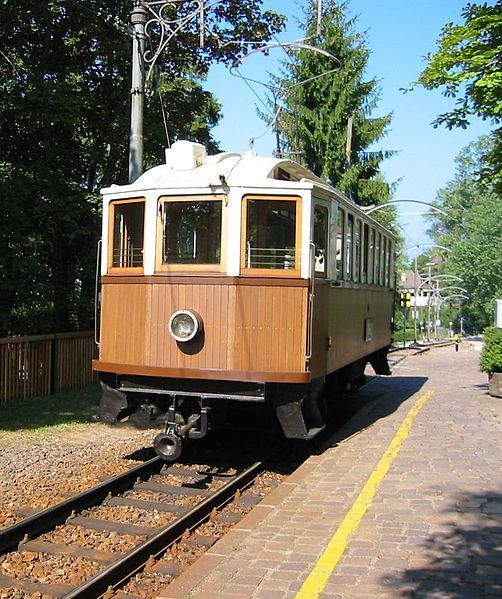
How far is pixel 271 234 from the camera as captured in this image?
7.80m

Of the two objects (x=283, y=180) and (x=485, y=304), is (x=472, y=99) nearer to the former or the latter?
(x=283, y=180)

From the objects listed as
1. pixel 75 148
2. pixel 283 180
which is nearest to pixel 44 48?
pixel 75 148

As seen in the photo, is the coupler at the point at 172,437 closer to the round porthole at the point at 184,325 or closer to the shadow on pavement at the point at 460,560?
the round porthole at the point at 184,325

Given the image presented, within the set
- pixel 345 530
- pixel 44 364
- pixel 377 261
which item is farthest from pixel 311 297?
pixel 44 364

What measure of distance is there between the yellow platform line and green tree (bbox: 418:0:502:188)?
557 cm

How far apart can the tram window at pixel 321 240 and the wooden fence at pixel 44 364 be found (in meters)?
6.46

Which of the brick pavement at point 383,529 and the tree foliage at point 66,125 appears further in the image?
the tree foliage at point 66,125

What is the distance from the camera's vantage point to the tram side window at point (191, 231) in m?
7.86

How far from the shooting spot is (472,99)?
1212cm

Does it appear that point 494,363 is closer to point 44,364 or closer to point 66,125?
point 44,364

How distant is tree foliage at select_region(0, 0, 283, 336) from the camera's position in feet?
45.0

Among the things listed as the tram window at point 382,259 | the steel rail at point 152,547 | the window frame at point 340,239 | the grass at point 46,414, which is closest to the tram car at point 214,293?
the window frame at point 340,239

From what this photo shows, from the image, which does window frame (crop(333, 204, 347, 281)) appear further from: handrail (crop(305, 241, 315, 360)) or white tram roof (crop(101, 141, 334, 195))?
handrail (crop(305, 241, 315, 360))

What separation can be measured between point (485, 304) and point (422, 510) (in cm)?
6382
